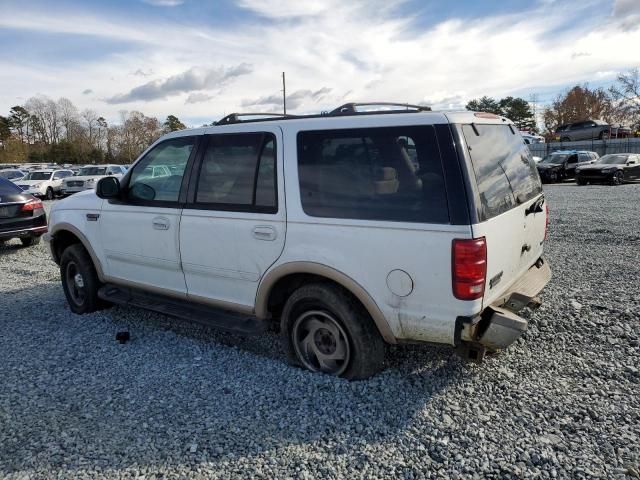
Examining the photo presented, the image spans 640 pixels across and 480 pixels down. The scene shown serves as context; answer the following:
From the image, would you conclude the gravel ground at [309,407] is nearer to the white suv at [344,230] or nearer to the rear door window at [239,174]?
the white suv at [344,230]

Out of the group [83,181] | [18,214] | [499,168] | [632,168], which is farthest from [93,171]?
[632,168]

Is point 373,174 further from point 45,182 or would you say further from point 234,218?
point 45,182

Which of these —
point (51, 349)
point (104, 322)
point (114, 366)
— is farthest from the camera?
point (104, 322)

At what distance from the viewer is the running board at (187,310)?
3832 mm

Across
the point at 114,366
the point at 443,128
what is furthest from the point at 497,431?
the point at 114,366

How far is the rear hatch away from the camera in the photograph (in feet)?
9.82

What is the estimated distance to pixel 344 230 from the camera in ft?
10.6

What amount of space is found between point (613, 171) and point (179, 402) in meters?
23.3

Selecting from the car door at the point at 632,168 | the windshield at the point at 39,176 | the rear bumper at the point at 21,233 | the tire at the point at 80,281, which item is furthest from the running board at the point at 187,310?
the windshield at the point at 39,176

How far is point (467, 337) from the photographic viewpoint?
2.99 m

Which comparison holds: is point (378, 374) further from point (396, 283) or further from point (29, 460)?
point (29, 460)

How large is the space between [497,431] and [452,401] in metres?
0.40

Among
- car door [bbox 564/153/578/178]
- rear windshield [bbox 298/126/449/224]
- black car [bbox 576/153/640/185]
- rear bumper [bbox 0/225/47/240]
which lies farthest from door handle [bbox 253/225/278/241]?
car door [bbox 564/153/578/178]

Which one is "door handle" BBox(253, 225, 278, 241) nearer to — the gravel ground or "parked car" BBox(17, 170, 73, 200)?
the gravel ground
